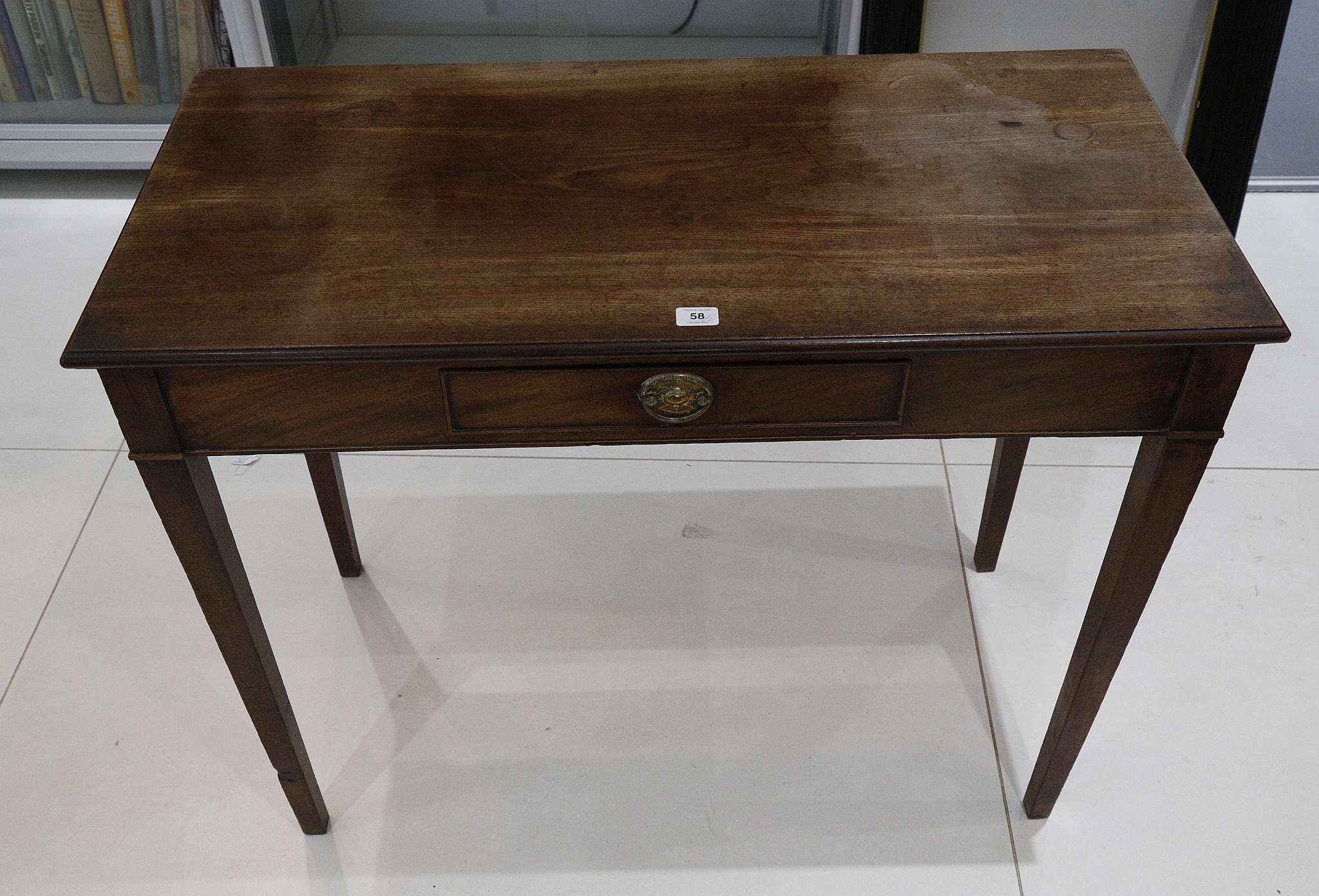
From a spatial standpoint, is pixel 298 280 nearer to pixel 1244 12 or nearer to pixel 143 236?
pixel 143 236

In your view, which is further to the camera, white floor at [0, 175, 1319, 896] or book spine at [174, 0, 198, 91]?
book spine at [174, 0, 198, 91]

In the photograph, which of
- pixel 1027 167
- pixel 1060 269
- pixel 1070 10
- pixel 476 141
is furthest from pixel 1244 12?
pixel 476 141

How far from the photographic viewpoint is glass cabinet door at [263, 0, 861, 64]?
2350 millimetres

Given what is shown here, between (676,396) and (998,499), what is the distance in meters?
0.79

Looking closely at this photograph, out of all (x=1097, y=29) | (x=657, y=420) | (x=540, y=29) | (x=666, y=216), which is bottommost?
(x=540, y=29)

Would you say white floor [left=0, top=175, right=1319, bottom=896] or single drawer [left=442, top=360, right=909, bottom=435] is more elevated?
single drawer [left=442, top=360, right=909, bottom=435]

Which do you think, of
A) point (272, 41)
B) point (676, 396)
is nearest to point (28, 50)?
point (272, 41)

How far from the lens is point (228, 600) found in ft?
3.64

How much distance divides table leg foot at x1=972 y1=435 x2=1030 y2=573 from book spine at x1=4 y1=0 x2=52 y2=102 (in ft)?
6.82

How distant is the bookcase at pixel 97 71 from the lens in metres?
2.38

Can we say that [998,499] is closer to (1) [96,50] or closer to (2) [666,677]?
(2) [666,677]

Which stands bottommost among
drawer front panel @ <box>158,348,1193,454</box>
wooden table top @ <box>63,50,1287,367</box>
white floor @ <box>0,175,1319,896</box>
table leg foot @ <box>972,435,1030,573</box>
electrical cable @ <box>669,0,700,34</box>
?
white floor @ <box>0,175,1319,896</box>

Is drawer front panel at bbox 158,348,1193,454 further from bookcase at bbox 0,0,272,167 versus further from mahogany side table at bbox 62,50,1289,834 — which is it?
bookcase at bbox 0,0,272,167

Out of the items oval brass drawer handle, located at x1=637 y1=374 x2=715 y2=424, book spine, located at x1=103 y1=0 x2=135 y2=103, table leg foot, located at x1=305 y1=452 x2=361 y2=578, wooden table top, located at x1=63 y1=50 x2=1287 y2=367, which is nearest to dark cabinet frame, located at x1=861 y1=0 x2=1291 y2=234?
wooden table top, located at x1=63 y1=50 x2=1287 y2=367
